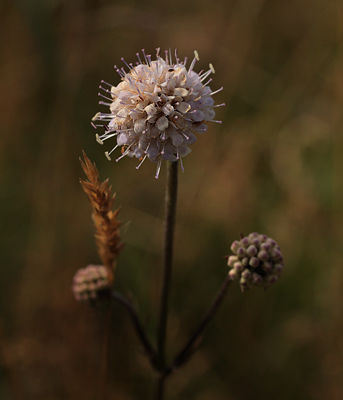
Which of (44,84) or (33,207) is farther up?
(44,84)

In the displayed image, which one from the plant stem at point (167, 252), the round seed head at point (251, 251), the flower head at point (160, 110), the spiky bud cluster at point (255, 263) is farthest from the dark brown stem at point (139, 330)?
the flower head at point (160, 110)

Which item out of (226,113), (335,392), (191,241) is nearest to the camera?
(335,392)

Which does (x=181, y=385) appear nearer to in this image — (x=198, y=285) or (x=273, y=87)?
(x=198, y=285)

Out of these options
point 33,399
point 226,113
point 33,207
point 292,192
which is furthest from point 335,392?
point 33,207

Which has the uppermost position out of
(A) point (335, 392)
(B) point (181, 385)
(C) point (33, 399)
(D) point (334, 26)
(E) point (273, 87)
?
(D) point (334, 26)

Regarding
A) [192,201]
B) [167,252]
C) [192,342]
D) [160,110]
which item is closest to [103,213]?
[167,252]

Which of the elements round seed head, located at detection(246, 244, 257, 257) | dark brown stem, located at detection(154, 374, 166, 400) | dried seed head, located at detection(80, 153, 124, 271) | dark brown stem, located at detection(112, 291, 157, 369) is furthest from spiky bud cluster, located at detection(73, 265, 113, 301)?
round seed head, located at detection(246, 244, 257, 257)
